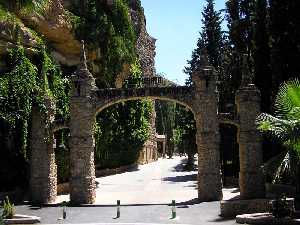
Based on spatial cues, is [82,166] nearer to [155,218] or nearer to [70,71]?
[155,218]

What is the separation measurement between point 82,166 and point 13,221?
7.33 m

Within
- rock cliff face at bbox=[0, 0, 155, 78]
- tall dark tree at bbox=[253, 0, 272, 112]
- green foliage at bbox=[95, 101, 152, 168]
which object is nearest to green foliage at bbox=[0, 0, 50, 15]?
rock cliff face at bbox=[0, 0, 155, 78]

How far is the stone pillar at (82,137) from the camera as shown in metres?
29.3

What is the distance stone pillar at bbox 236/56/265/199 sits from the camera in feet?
93.4

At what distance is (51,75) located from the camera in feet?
111

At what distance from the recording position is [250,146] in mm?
A: 28531

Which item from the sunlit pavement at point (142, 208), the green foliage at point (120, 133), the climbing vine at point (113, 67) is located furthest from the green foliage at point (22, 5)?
the green foliage at point (120, 133)

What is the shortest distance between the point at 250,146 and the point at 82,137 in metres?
9.77

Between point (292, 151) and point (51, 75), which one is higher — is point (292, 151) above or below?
below

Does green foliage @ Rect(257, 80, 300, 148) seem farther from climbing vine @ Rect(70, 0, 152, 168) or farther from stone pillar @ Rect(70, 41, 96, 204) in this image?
climbing vine @ Rect(70, 0, 152, 168)

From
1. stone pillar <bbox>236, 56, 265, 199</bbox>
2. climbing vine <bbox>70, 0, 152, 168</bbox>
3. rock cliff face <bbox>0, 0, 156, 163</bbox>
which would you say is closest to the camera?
stone pillar <bbox>236, 56, 265, 199</bbox>

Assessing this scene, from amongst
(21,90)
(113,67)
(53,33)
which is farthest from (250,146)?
(113,67)

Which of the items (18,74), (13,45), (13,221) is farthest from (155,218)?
(13,45)

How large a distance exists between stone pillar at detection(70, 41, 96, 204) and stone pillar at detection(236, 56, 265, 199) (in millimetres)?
8769
